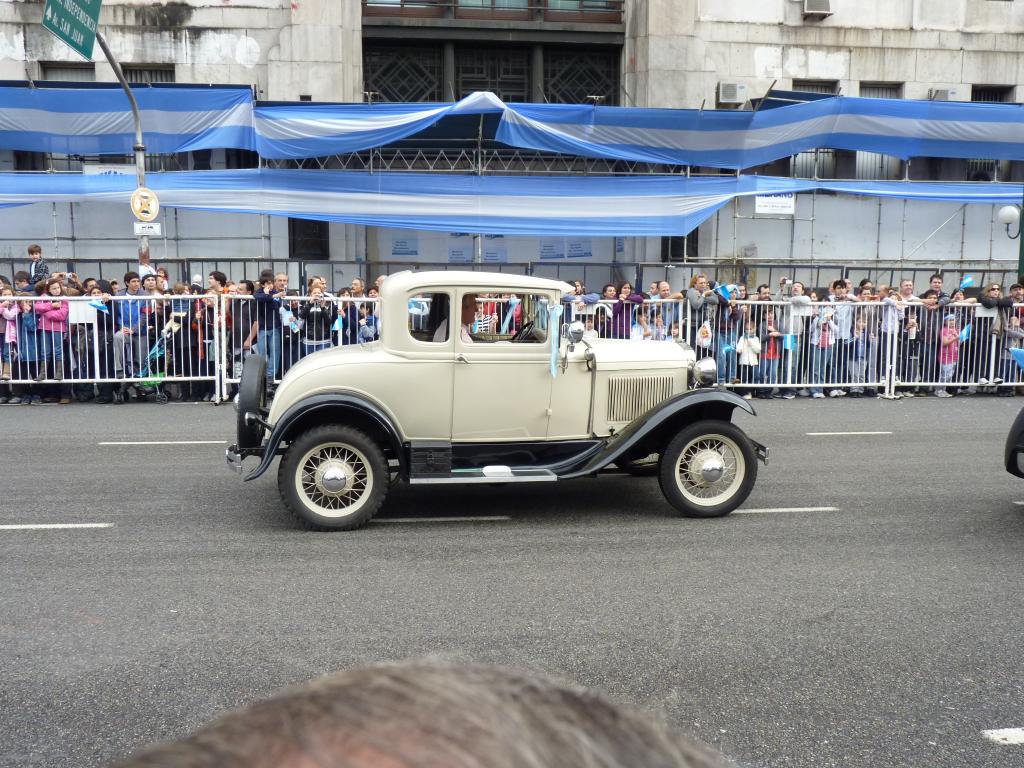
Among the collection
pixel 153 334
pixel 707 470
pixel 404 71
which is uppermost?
pixel 404 71

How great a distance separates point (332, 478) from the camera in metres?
6.52

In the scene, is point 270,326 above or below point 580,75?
below

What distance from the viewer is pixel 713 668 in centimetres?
410

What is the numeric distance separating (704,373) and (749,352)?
6577 mm

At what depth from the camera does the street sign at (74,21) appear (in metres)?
12.9

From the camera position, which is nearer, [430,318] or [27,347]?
[430,318]

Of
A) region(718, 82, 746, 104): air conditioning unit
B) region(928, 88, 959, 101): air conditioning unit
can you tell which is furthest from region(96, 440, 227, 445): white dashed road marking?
region(928, 88, 959, 101): air conditioning unit

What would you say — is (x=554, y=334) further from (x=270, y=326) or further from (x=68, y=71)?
(x=68, y=71)

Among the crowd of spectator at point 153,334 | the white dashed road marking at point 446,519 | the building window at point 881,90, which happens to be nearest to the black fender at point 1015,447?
the white dashed road marking at point 446,519

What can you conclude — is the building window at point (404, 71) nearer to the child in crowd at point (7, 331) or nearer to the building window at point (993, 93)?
the child in crowd at point (7, 331)

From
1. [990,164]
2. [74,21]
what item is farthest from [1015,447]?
[990,164]

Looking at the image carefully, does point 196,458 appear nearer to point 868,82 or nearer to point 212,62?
point 212,62

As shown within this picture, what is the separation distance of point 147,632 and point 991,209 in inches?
862

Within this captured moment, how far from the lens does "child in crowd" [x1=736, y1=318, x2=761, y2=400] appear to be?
13.4 m
